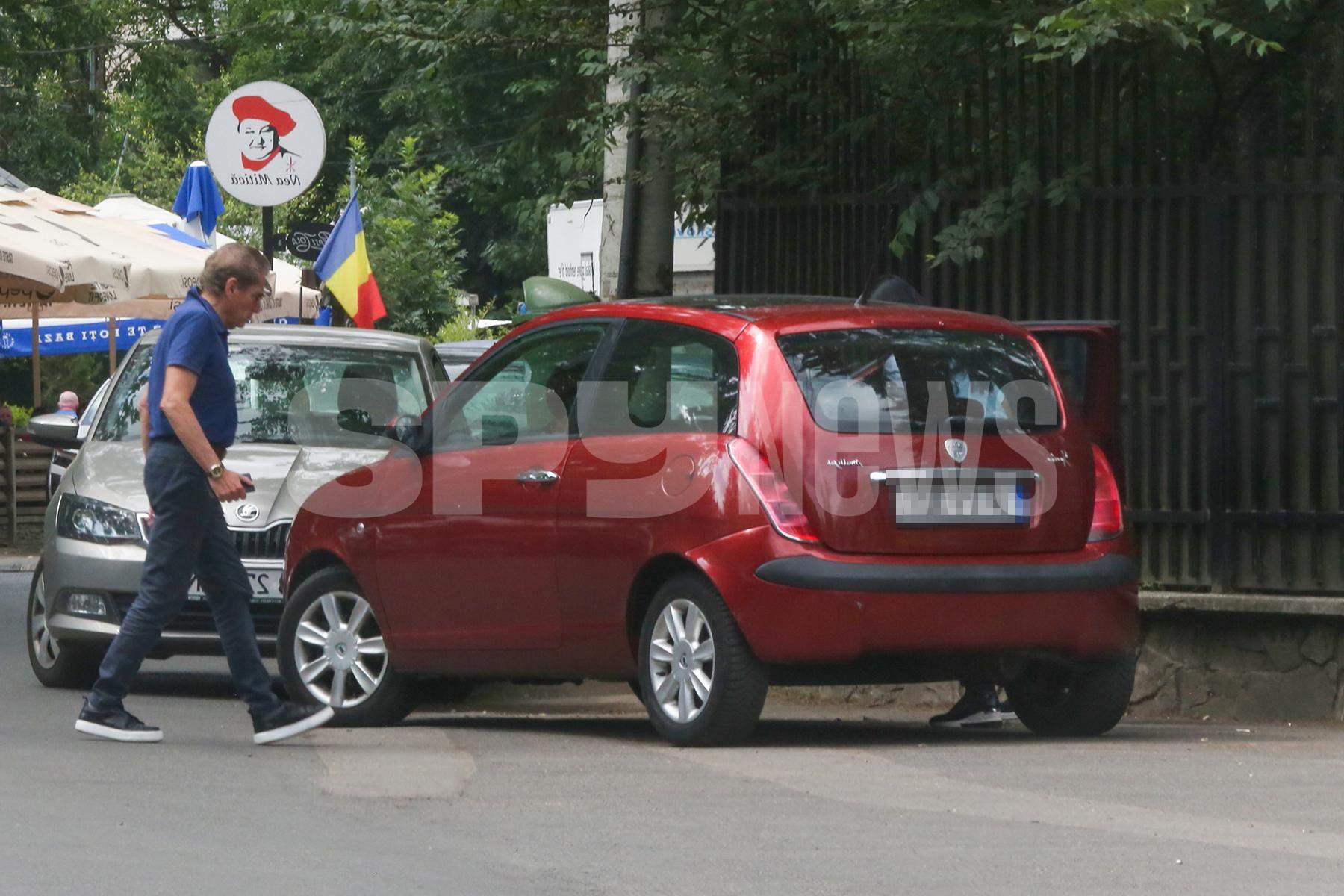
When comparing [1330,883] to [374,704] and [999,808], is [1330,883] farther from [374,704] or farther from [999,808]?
[374,704]

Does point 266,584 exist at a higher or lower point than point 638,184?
lower

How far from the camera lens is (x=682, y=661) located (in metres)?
8.05

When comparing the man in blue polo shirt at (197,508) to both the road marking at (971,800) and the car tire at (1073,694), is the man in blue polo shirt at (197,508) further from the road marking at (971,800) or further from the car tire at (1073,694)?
the car tire at (1073,694)

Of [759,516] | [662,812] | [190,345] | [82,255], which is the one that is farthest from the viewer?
[82,255]

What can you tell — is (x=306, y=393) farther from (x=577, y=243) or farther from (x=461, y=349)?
(x=577, y=243)

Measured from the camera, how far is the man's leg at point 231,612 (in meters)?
8.52

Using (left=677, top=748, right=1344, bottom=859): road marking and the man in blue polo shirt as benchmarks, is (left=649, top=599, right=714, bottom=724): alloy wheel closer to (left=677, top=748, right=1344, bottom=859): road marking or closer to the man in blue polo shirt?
(left=677, top=748, right=1344, bottom=859): road marking

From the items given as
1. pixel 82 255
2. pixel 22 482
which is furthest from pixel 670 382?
pixel 22 482

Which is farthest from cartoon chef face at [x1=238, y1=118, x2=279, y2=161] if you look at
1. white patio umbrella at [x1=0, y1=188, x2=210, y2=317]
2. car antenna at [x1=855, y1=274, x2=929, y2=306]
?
car antenna at [x1=855, y1=274, x2=929, y2=306]

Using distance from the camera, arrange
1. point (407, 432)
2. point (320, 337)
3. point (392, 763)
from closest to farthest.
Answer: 1. point (392, 763)
2. point (407, 432)
3. point (320, 337)

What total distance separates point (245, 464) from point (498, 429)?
2279mm

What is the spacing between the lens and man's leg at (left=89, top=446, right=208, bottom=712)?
330 inches

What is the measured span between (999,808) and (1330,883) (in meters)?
1.26

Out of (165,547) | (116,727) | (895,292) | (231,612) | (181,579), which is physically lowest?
(116,727)
